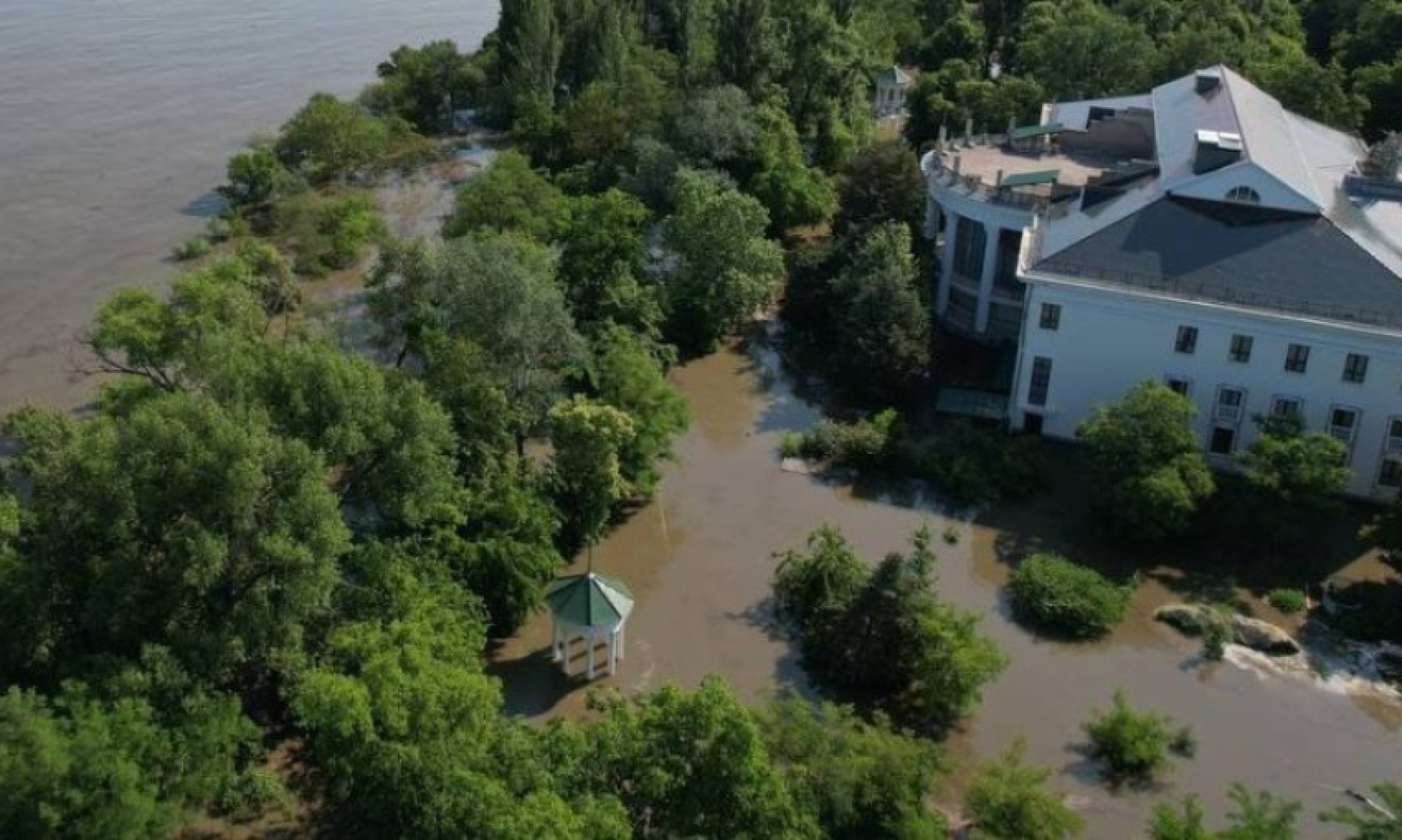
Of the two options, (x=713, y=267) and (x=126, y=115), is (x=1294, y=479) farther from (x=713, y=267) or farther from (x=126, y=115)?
(x=126, y=115)

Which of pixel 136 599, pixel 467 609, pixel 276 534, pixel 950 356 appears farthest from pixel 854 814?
pixel 950 356

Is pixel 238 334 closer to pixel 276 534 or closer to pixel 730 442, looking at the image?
pixel 276 534

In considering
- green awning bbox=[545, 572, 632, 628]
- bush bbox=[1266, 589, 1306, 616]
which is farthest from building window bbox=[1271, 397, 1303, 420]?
green awning bbox=[545, 572, 632, 628]

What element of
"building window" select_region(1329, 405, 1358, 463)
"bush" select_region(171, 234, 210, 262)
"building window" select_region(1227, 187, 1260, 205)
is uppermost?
"building window" select_region(1227, 187, 1260, 205)

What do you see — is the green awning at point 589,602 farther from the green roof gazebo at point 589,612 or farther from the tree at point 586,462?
the tree at point 586,462

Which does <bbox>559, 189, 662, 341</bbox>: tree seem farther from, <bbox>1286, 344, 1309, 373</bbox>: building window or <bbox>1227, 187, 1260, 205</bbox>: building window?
<bbox>1286, 344, 1309, 373</bbox>: building window

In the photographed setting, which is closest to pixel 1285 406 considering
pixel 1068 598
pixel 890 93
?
pixel 1068 598

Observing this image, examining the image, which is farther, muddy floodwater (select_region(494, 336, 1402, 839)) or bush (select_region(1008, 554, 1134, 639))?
bush (select_region(1008, 554, 1134, 639))
